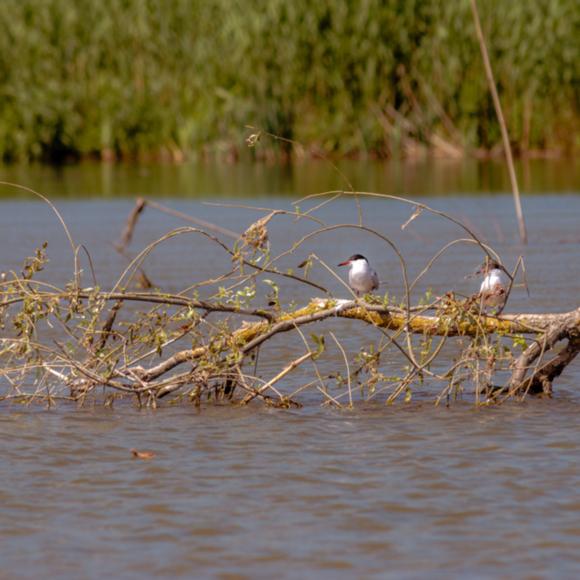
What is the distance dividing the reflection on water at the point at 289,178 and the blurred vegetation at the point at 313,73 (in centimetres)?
83

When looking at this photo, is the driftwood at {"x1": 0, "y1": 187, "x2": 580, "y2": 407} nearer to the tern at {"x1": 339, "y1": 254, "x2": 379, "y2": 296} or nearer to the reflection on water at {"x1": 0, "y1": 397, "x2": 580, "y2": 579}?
the reflection on water at {"x1": 0, "y1": 397, "x2": 580, "y2": 579}

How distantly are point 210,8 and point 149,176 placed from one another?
201 inches

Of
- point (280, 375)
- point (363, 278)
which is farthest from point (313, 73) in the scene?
point (280, 375)

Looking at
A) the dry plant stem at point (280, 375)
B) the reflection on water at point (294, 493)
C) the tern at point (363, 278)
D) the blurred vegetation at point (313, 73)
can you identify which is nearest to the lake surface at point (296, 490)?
the reflection on water at point (294, 493)

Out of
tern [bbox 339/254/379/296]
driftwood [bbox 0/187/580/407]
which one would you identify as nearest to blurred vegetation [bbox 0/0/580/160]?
tern [bbox 339/254/379/296]

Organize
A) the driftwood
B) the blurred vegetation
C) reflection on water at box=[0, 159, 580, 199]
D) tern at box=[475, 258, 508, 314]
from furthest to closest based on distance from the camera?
the blurred vegetation < reflection on water at box=[0, 159, 580, 199] < tern at box=[475, 258, 508, 314] < the driftwood

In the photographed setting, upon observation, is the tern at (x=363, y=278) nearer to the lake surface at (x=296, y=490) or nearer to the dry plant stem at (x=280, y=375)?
the lake surface at (x=296, y=490)

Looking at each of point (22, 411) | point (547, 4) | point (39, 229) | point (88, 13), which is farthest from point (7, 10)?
point (22, 411)

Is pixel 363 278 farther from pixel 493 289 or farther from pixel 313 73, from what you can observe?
pixel 313 73

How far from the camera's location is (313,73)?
3027 cm

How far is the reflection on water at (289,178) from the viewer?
76.4 ft

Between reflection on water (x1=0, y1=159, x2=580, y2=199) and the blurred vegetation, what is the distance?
2.72 ft

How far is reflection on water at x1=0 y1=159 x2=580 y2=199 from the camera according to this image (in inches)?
917

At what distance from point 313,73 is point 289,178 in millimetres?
4550
